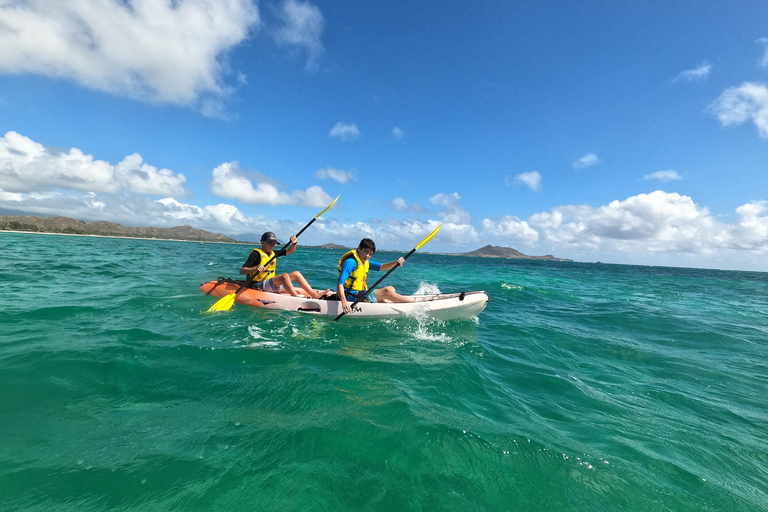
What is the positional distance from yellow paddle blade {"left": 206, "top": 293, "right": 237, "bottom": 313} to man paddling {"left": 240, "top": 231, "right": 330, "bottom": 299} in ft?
2.79

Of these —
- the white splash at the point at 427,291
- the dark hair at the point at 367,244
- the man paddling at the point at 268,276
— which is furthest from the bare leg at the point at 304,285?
the white splash at the point at 427,291

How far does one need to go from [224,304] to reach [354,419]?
7331 mm

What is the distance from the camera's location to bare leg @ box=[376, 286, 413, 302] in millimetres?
9805

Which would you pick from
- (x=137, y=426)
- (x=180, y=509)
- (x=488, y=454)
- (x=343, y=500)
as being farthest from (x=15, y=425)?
(x=488, y=454)

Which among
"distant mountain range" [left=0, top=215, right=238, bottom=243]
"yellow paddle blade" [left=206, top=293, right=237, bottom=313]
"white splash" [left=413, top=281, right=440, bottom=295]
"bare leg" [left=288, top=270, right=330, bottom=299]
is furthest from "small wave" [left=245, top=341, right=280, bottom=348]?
"distant mountain range" [left=0, top=215, right=238, bottom=243]

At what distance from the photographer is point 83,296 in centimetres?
968

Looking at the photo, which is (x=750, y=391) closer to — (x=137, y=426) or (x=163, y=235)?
(x=137, y=426)

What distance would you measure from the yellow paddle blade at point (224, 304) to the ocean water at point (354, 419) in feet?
3.09

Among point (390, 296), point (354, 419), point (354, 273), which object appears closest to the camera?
point (354, 419)

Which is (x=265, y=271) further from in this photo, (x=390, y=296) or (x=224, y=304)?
(x=390, y=296)

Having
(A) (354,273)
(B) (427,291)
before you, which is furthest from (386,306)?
(B) (427,291)

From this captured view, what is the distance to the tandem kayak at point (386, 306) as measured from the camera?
9.33 meters

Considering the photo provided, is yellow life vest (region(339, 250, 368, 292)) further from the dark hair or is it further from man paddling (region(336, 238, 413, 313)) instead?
the dark hair

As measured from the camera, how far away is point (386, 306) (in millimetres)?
9312
